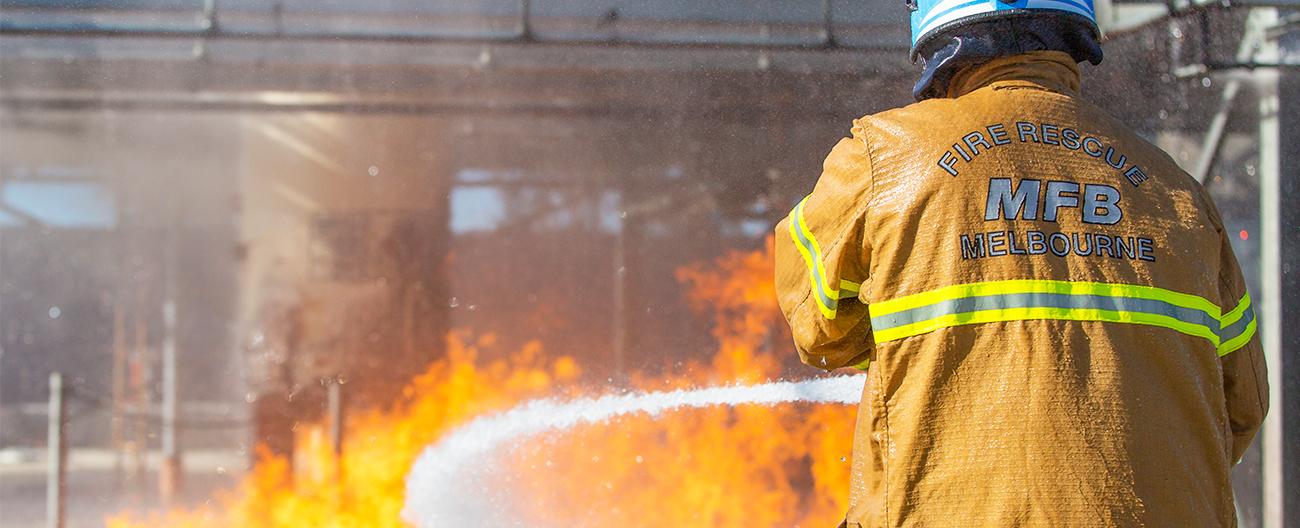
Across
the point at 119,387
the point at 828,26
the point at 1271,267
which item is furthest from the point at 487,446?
the point at 1271,267

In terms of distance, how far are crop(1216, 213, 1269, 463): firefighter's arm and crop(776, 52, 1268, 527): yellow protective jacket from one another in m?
0.08

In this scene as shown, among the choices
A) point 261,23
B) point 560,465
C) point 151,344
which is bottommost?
point 560,465

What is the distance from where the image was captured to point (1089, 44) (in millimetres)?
1857

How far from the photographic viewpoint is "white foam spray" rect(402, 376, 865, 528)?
3902 millimetres

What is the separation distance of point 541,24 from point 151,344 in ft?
6.90

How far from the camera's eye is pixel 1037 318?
5.08 ft

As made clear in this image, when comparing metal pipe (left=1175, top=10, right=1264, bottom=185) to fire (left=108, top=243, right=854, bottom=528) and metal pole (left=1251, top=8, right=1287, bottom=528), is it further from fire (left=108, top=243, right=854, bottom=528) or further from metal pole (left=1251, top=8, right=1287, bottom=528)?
fire (left=108, top=243, right=854, bottom=528)

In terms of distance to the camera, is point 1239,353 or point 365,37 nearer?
point 1239,353

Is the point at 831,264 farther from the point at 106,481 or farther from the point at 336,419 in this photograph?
the point at 106,481

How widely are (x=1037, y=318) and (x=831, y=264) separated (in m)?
0.34

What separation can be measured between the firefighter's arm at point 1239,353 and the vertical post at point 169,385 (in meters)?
3.82

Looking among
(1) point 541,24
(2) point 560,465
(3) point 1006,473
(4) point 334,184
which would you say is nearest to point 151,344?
(4) point 334,184

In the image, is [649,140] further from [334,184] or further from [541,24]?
[334,184]

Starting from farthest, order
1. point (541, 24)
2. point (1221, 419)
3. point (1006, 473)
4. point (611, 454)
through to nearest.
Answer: point (541, 24)
point (611, 454)
point (1221, 419)
point (1006, 473)
